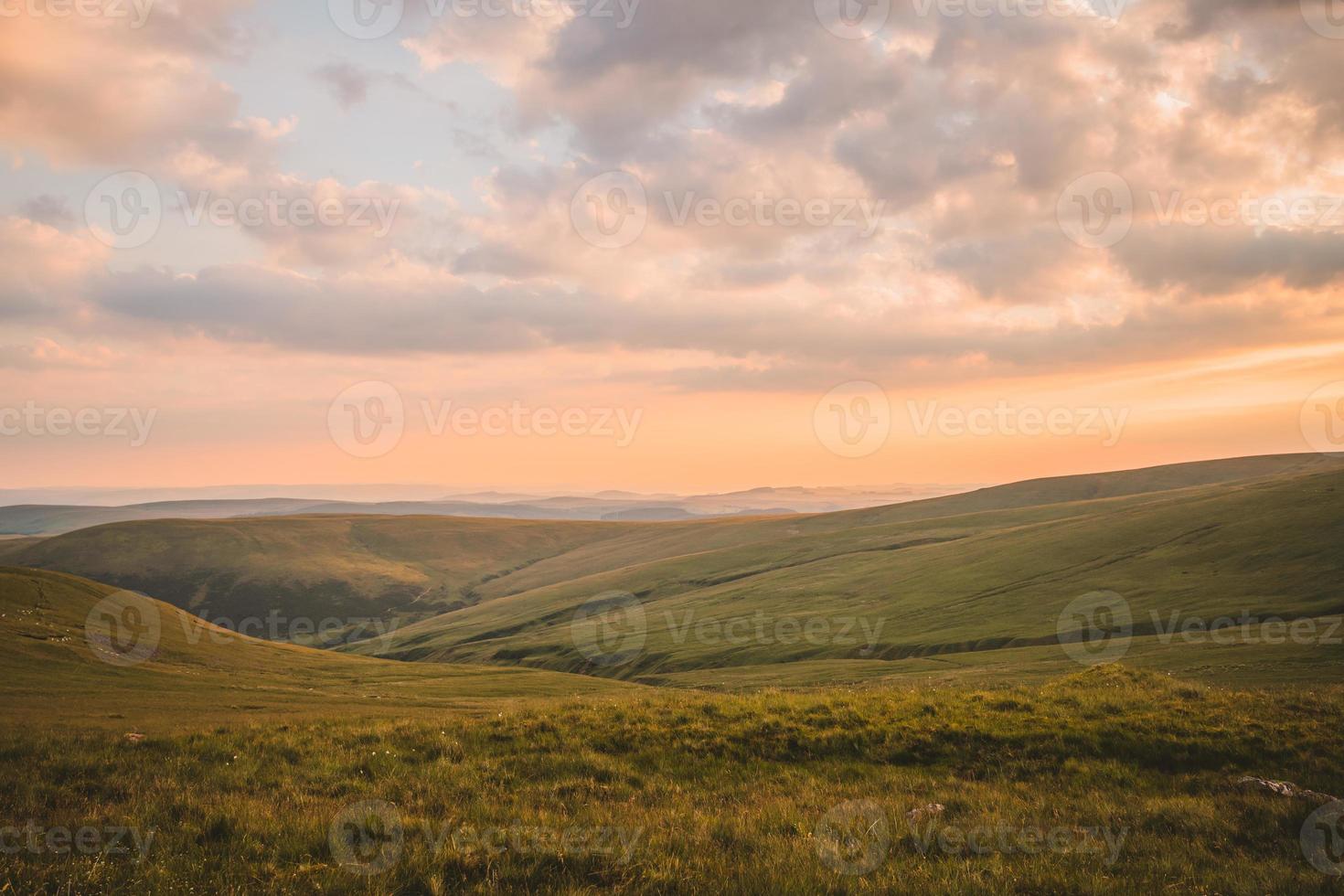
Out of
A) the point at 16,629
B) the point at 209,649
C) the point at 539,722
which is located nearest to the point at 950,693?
the point at 539,722

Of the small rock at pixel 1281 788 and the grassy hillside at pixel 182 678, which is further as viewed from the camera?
the grassy hillside at pixel 182 678

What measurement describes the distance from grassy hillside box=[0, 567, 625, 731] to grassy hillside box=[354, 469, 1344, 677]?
40.6 metres

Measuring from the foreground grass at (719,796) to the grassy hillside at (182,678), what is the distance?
7525 millimetres

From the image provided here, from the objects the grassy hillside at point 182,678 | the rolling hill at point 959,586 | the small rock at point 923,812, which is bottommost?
the rolling hill at point 959,586

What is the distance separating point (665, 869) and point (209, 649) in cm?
5560

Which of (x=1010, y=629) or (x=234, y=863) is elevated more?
(x=234, y=863)

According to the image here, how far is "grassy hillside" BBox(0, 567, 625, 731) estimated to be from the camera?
24.4m

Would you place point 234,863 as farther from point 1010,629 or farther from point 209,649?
point 1010,629

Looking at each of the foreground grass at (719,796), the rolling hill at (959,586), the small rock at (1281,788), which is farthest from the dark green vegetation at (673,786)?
the rolling hill at (959,586)

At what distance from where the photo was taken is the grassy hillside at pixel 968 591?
75.7 m

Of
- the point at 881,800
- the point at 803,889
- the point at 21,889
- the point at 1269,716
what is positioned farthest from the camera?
the point at 1269,716

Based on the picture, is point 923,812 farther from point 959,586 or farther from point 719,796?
point 959,586

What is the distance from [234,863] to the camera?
9180 mm

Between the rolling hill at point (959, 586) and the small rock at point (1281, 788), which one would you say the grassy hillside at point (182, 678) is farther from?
the rolling hill at point (959, 586)
